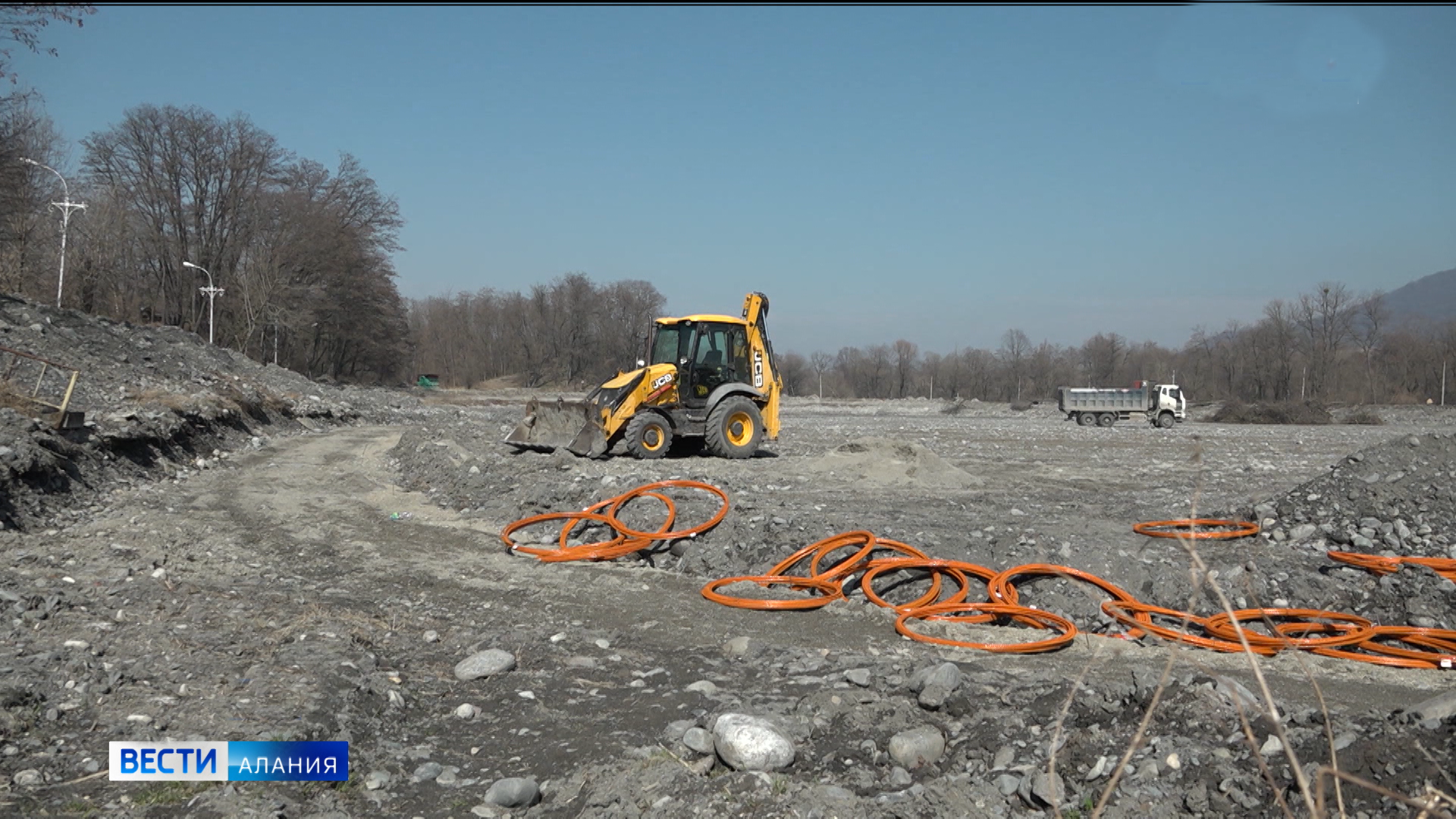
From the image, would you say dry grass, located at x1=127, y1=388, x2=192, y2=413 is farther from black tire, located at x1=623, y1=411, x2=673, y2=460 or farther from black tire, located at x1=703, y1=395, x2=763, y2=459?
black tire, located at x1=703, y1=395, x2=763, y2=459

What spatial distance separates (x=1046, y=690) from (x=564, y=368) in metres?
75.6

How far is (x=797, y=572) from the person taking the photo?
26.2ft

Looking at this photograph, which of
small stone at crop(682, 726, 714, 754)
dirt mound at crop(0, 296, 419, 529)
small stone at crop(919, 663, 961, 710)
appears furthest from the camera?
dirt mound at crop(0, 296, 419, 529)

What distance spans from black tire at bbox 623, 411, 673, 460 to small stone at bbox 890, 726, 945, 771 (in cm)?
1061

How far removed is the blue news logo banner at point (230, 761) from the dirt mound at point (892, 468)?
9.41m

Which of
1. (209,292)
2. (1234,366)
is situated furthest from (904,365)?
(209,292)

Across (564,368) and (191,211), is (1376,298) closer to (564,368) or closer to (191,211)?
(564,368)

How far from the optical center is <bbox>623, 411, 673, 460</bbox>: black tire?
14.7 m

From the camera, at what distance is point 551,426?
1565 centimetres

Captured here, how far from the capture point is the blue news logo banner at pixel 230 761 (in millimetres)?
3863

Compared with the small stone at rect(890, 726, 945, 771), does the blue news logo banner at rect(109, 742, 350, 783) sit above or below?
below

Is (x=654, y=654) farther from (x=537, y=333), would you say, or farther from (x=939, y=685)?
(x=537, y=333)

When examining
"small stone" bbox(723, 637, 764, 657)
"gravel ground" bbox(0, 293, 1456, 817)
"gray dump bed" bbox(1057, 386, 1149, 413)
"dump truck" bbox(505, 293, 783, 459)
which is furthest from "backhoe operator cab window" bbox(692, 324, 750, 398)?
"gray dump bed" bbox(1057, 386, 1149, 413)

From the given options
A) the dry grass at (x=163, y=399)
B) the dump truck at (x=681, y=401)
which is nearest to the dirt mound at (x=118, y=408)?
the dry grass at (x=163, y=399)
